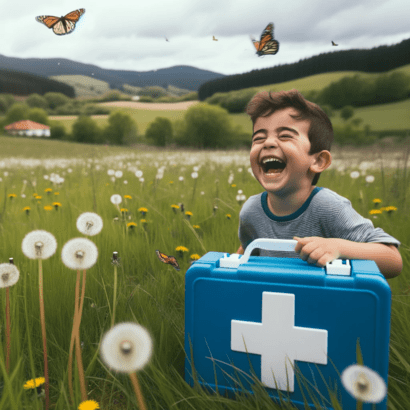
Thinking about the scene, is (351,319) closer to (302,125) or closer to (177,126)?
(302,125)

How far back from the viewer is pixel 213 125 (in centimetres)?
4294

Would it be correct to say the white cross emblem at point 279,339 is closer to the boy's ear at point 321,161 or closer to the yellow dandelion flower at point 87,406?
the yellow dandelion flower at point 87,406

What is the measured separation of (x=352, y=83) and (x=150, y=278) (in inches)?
1217

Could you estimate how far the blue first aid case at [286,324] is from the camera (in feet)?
3.34

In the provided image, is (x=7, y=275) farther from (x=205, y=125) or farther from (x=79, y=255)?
(x=205, y=125)

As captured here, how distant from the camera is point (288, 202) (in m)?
1.62

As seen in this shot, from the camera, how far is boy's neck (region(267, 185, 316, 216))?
160 cm

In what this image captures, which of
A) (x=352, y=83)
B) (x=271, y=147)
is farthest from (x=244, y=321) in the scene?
(x=352, y=83)

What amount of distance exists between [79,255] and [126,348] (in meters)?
0.40

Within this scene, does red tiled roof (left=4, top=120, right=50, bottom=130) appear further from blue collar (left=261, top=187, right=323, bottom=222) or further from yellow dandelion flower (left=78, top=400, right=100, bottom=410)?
yellow dandelion flower (left=78, top=400, right=100, bottom=410)

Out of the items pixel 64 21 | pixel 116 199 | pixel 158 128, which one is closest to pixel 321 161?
pixel 116 199

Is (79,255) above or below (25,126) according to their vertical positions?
below

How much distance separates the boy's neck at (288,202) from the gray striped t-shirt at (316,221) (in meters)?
0.02

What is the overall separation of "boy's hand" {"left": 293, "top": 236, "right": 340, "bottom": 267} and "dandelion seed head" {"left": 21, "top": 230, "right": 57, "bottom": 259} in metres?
0.79
